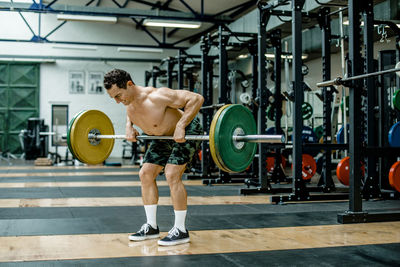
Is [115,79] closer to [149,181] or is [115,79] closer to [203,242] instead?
[149,181]

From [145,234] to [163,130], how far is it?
63 centimetres

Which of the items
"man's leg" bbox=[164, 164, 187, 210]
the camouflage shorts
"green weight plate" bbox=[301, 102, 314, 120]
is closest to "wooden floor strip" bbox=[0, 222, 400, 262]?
"man's leg" bbox=[164, 164, 187, 210]

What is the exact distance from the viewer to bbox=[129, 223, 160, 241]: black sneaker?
9.01 feet

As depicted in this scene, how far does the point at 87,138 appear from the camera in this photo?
10.6 ft

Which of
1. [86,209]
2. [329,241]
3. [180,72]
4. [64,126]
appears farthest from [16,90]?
[329,241]

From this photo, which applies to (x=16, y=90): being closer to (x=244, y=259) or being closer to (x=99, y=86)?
(x=99, y=86)

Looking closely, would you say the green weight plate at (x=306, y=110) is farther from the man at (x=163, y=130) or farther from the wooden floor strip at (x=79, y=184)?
the man at (x=163, y=130)

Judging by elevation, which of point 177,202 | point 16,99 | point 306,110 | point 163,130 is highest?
point 16,99

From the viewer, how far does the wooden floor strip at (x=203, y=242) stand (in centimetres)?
245

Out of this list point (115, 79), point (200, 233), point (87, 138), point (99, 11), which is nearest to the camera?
point (115, 79)

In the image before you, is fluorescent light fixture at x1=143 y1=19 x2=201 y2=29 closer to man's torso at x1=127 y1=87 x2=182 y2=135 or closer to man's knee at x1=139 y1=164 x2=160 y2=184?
man's torso at x1=127 y1=87 x2=182 y2=135

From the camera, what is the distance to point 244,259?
2332 mm

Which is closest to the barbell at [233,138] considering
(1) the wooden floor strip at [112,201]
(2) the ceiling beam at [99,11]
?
(1) the wooden floor strip at [112,201]

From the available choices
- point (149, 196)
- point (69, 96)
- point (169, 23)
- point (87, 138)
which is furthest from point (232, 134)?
point (69, 96)
